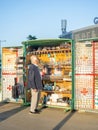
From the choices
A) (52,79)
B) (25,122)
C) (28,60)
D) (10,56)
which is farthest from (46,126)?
(10,56)

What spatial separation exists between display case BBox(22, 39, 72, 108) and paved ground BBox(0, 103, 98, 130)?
56 centimetres

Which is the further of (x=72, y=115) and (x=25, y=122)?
(x=72, y=115)

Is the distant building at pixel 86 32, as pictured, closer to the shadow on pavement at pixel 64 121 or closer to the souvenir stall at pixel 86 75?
the souvenir stall at pixel 86 75

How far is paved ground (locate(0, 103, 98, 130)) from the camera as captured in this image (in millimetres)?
7930

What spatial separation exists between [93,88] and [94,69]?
592 millimetres

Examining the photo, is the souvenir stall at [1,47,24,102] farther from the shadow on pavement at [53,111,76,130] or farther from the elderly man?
the shadow on pavement at [53,111,76,130]

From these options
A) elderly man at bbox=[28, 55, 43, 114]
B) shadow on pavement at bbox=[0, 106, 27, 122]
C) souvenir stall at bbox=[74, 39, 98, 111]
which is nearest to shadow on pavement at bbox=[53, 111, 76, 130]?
souvenir stall at bbox=[74, 39, 98, 111]

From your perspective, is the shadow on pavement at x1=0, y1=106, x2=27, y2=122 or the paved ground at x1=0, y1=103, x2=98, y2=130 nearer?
the paved ground at x1=0, y1=103, x2=98, y2=130

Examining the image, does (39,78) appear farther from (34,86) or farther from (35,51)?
(35,51)

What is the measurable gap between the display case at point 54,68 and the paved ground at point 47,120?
1.84 feet

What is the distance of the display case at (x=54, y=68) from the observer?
10.4 metres

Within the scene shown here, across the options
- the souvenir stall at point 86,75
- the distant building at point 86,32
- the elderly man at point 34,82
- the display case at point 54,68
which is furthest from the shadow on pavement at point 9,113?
the distant building at point 86,32

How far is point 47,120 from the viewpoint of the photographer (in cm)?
873

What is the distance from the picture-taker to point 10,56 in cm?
1172
